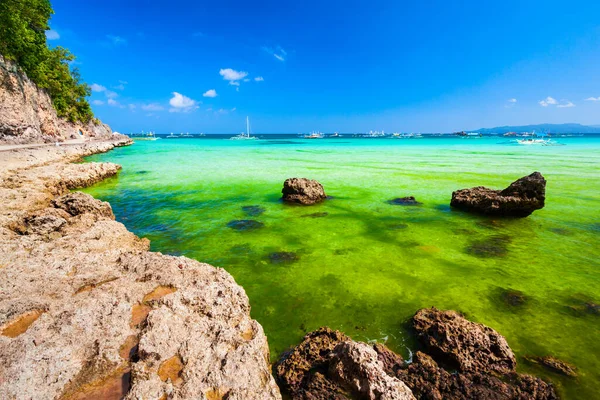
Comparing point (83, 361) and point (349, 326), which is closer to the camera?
point (83, 361)

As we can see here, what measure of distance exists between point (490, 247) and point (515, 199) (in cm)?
359

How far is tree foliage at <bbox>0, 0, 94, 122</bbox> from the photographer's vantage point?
30125 millimetres

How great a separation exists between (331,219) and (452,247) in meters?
4.24

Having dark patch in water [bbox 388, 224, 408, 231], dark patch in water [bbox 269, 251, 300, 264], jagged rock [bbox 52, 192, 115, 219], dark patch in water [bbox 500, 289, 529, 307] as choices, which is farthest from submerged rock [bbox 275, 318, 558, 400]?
jagged rock [bbox 52, 192, 115, 219]

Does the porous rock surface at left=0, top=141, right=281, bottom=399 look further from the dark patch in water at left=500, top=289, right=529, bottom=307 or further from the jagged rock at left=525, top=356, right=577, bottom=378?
the dark patch in water at left=500, top=289, right=529, bottom=307

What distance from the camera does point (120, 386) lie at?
109 inches

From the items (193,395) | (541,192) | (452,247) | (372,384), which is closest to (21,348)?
(193,395)

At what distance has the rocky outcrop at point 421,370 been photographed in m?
3.09

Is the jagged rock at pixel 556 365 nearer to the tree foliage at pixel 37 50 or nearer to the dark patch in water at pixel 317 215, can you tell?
the dark patch in water at pixel 317 215

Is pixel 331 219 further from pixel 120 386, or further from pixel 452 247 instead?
pixel 120 386

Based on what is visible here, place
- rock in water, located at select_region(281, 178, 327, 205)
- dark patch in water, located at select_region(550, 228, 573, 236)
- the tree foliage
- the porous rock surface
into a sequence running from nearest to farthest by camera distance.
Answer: the porous rock surface → dark patch in water, located at select_region(550, 228, 573, 236) → rock in water, located at select_region(281, 178, 327, 205) → the tree foliage

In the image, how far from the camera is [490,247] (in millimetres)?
8359

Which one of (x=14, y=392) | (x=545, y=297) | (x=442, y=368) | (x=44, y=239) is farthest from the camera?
(x=44, y=239)

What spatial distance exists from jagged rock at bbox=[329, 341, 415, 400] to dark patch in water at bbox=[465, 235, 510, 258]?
6164 millimetres
